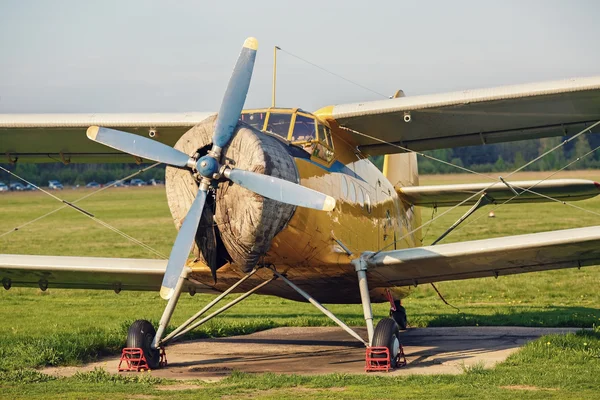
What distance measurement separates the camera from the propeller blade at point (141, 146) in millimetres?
10242

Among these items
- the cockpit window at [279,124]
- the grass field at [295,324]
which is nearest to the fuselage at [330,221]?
the cockpit window at [279,124]

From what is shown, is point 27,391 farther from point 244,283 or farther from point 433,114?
point 433,114

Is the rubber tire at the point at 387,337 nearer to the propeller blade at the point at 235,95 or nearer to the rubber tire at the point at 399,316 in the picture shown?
the propeller blade at the point at 235,95

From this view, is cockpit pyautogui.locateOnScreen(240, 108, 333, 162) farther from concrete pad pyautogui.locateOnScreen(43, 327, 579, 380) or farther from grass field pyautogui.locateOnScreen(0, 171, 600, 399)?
grass field pyautogui.locateOnScreen(0, 171, 600, 399)

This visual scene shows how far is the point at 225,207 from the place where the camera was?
1044cm

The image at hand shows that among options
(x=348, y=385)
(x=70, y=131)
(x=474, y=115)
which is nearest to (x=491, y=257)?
(x=474, y=115)

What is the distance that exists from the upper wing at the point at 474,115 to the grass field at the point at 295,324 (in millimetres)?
2999

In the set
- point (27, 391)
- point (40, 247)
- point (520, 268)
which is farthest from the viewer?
point (40, 247)

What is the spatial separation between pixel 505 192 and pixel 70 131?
678 centimetres

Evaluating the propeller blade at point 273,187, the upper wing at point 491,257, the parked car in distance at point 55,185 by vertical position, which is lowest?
the upper wing at point 491,257

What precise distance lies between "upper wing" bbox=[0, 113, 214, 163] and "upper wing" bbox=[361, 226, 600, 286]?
3282 millimetres

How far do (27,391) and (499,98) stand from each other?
21.9ft

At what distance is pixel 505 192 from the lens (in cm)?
1498

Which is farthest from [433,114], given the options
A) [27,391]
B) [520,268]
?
[27,391]
